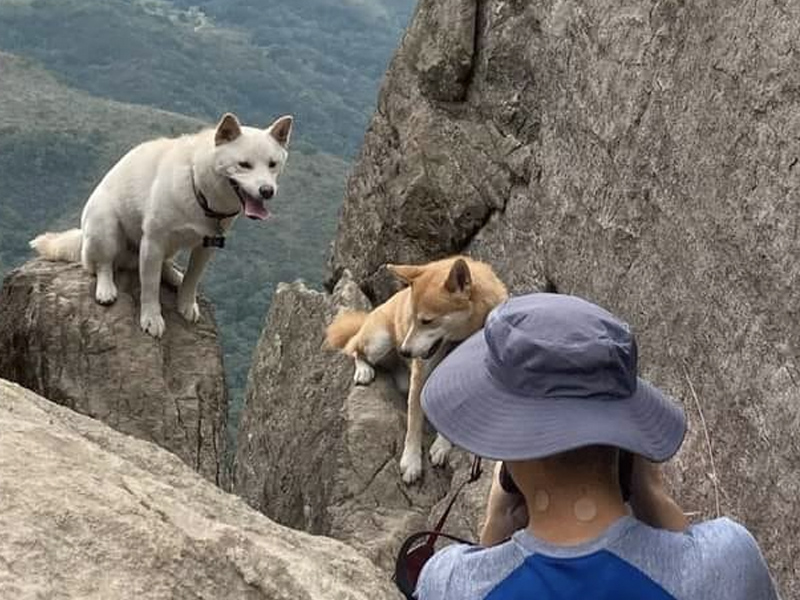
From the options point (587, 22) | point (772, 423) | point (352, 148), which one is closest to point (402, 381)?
point (587, 22)

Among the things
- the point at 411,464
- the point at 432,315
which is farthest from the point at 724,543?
the point at 411,464

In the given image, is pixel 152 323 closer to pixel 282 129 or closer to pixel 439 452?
pixel 282 129

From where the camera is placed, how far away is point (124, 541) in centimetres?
388

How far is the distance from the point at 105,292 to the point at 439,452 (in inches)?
119

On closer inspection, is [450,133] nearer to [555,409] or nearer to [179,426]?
[179,426]

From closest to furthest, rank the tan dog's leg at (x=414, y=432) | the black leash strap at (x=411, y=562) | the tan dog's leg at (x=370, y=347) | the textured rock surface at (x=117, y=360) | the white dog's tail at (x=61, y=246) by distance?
the black leash strap at (x=411, y=562) < the tan dog's leg at (x=414, y=432) < the tan dog's leg at (x=370, y=347) < the textured rock surface at (x=117, y=360) < the white dog's tail at (x=61, y=246)

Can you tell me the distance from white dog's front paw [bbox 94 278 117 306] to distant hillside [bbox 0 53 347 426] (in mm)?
32247

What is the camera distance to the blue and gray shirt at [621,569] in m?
2.38

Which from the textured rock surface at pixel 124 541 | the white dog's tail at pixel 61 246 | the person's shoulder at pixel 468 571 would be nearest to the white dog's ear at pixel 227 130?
the white dog's tail at pixel 61 246

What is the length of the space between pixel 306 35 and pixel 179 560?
548 ft

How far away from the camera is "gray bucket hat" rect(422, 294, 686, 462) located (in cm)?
244

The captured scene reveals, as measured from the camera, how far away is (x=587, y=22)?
872 cm

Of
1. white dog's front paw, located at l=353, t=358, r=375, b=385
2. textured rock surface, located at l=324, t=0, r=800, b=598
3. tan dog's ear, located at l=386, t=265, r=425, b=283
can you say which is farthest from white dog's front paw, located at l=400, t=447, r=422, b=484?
textured rock surface, located at l=324, t=0, r=800, b=598

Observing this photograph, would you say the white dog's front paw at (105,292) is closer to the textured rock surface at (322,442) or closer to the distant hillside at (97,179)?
the textured rock surface at (322,442)
